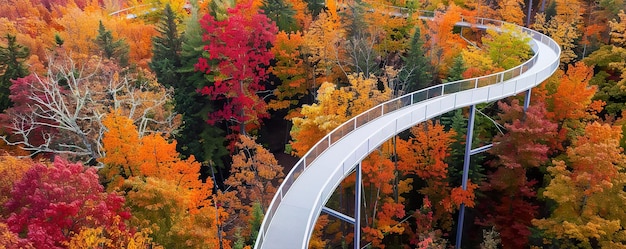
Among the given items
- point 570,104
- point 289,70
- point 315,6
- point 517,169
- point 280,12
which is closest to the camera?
point 517,169

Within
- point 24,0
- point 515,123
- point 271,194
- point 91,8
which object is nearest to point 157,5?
point 91,8

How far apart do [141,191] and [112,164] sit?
4.04 metres

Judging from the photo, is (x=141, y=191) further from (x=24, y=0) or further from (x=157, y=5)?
(x=24, y=0)

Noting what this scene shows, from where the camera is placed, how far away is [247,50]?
31.5 meters

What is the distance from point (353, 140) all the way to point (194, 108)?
50.3 feet

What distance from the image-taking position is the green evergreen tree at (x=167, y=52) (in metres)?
30.9

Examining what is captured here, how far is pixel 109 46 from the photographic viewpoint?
1188 inches

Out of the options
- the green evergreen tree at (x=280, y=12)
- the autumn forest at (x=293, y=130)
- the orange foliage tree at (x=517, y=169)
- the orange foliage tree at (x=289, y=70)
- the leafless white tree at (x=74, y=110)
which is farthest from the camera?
the green evergreen tree at (x=280, y=12)

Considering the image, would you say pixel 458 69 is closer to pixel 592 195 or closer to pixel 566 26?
pixel 592 195

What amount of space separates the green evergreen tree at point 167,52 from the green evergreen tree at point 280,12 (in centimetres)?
789

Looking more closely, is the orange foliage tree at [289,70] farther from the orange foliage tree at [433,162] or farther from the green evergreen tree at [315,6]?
the orange foliage tree at [433,162]

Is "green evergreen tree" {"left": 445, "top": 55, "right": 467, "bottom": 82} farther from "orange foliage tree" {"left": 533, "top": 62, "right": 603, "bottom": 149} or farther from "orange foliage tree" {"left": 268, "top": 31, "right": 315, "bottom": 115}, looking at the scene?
"orange foliage tree" {"left": 268, "top": 31, "right": 315, "bottom": 115}

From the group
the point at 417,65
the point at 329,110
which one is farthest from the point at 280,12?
the point at 329,110

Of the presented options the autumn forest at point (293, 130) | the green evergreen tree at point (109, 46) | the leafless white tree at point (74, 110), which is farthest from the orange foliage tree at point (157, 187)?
the green evergreen tree at point (109, 46)
